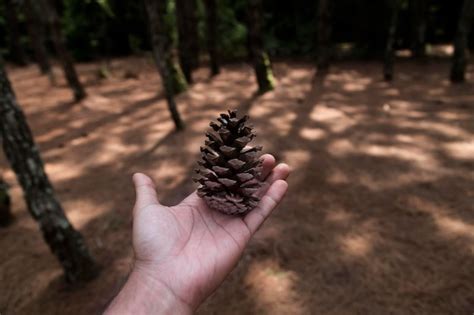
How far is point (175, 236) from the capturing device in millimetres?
2818

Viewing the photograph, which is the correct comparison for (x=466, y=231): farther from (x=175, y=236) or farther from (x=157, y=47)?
(x=157, y=47)

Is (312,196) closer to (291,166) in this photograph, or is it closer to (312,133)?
(291,166)

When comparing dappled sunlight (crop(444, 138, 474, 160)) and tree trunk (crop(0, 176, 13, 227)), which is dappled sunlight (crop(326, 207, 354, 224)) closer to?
dappled sunlight (crop(444, 138, 474, 160))

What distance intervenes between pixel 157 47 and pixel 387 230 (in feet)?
21.2

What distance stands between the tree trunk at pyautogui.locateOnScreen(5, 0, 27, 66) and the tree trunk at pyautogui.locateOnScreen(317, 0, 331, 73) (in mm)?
16834

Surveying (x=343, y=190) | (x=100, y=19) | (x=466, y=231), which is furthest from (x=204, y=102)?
(x=100, y=19)

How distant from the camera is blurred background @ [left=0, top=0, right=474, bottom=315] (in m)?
4.14

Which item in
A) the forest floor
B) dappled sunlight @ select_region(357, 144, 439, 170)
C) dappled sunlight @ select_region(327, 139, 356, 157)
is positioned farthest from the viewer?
dappled sunlight @ select_region(327, 139, 356, 157)

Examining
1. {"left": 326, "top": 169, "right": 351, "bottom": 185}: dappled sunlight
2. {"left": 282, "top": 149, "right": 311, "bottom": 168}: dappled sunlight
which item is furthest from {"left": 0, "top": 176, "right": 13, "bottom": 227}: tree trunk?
{"left": 326, "top": 169, "right": 351, "bottom": 185}: dappled sunlight

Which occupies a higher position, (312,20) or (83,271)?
(312,20)

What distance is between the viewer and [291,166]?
675 cm

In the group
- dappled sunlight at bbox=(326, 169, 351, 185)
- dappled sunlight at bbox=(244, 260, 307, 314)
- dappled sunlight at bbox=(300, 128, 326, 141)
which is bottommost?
dappled sunlight at bbox=(244, 260, 307, 314)

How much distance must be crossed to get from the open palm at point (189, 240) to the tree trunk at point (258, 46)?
27.4ft

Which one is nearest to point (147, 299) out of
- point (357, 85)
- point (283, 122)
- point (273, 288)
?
point (273, 288)
